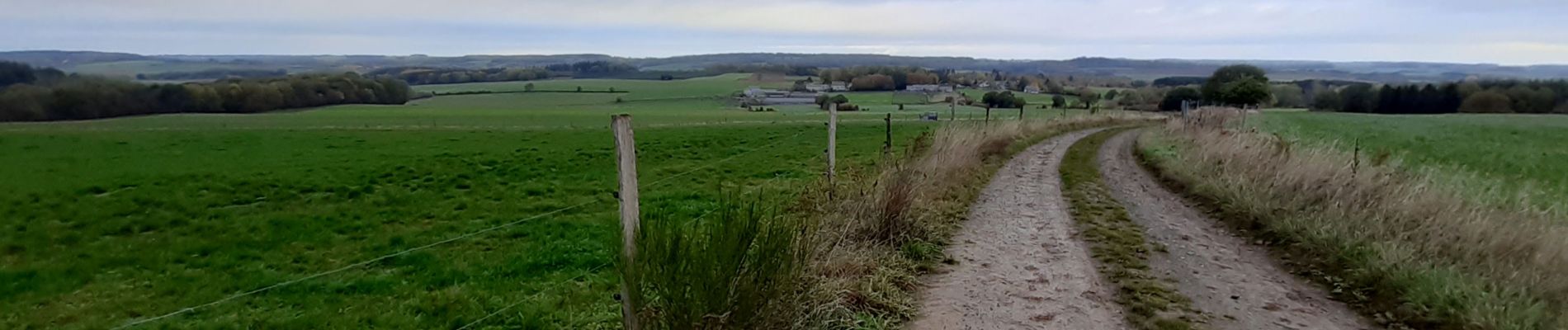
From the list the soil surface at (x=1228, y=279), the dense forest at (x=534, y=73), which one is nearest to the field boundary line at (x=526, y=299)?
the soil surface at (x=1228, y=279)

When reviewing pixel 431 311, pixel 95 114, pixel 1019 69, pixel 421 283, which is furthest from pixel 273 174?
pixel 1019 69

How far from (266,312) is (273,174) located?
1275 centimetres

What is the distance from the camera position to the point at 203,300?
24.6ft

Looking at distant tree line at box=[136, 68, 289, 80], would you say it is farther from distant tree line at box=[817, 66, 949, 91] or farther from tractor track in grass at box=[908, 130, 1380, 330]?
tractor track in grass at box=[908, 130, 1380, 330]

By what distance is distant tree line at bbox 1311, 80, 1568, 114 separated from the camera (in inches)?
2132

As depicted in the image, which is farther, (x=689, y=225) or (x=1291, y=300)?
(x=1291, y=300)

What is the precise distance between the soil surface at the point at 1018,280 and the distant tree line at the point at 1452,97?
62.8 m

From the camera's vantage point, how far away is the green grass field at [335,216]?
675 centimetres

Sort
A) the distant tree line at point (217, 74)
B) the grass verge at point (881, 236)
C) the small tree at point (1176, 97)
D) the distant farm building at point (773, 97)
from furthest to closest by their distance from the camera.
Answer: the small tree at point (1176, 97), the distant tree line at point (217, 74), the distant farm building at point (773, 97), the grass verge at point (881, 236)

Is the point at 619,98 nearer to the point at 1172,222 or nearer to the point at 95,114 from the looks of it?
the point at 95,114

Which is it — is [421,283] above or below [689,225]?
below

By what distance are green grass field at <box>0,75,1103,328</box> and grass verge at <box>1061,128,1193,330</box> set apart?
9.00 feet

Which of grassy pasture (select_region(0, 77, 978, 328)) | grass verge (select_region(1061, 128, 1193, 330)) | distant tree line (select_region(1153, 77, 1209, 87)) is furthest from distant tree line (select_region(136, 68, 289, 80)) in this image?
distant tree line (select_region(1153, 77, 1209, 87))

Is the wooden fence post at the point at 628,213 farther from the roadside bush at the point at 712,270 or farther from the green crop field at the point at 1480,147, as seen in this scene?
the green crop field at the point at 1480,147
